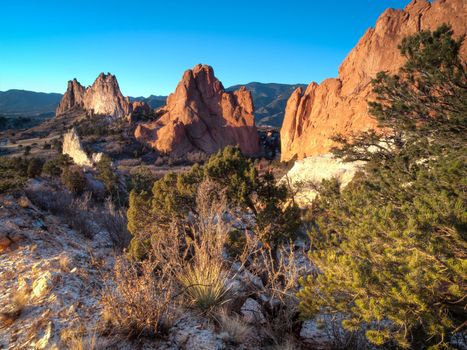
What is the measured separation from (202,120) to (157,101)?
119577mm

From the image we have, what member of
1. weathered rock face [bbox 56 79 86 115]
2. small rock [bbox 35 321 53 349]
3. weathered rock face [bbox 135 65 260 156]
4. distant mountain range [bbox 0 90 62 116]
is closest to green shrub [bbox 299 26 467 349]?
small rock [bbox 35 321 53 349]

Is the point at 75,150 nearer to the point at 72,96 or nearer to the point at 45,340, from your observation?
the point at 45,340

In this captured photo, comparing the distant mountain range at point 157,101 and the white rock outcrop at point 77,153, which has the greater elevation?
the distant mountain range at point 157,101

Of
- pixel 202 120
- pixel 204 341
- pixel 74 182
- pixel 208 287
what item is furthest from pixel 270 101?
pixel 204 341

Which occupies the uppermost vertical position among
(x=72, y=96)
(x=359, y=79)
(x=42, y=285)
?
(x=359, y=79)

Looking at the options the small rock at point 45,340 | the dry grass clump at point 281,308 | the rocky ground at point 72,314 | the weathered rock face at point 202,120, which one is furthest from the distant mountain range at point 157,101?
the small rock at point 45,340

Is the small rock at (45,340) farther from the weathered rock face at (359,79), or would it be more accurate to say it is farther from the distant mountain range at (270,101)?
the distant mountain range at (270,101)

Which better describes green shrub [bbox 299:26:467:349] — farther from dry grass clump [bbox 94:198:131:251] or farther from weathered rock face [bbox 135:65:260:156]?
weathered rock face [bbox 135:65:260:156]

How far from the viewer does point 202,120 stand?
5356 centimetres

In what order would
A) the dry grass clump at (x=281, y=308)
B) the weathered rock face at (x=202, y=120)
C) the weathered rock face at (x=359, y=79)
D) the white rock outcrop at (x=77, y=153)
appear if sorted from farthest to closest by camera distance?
the weathered rock face at (x=202, y=120), the weathered rock face at (x=359, y=79), the white rock outcrop at (x=77, y=153), the dry grass clump at (x=281, y=308)

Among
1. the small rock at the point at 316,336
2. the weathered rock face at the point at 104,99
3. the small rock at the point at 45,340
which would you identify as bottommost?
the small rock at the point at 316,336

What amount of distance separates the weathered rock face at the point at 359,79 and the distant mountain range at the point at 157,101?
7123 centimetres

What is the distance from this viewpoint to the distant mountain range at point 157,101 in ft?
421

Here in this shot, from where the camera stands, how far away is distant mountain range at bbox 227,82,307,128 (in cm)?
11106
